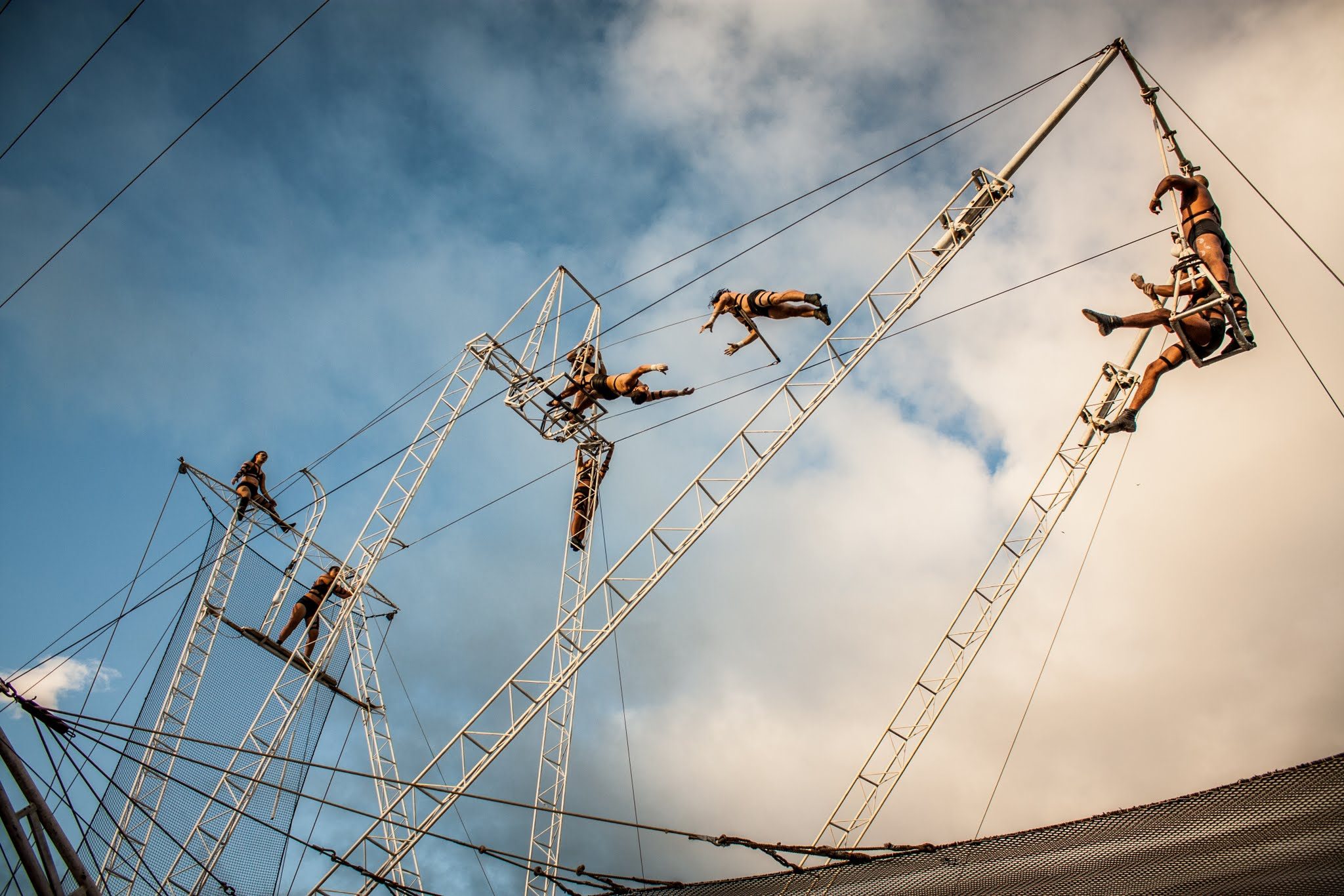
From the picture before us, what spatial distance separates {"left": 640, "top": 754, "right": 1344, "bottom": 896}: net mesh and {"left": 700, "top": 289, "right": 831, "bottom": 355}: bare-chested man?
7501 millimetres

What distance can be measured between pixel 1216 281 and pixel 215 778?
1554 cm

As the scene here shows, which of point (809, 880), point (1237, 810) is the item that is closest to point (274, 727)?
point (809, 880)

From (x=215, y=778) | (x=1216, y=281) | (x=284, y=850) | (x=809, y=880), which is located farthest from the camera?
(x=215, y=778)

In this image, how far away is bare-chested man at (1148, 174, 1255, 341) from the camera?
11.6 m

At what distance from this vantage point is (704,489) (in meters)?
13.5

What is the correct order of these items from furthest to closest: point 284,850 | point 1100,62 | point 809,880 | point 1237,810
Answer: point 1100,62 → point 284,850 → point 809,880 → point 1237,810

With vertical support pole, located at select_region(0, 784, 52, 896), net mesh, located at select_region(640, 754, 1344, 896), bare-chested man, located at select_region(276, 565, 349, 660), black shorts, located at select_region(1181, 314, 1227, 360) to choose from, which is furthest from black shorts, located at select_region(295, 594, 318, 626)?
black shorts, located at select_region(1181, 314, 1227, 360)

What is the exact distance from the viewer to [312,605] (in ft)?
53.3

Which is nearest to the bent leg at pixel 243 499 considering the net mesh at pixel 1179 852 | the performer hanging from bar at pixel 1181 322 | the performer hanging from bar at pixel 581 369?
the performer hanging from bar at pixel 581 369

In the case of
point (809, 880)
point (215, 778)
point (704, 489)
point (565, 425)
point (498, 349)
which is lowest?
point (809, 880)

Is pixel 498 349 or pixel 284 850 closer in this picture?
pixel 284 850

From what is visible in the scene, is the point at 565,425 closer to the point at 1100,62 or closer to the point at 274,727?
the point at 274,727

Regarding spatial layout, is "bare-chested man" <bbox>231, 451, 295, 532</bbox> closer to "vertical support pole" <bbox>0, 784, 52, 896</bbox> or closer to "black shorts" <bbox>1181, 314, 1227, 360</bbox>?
"vertical support pole" <bbox>0, 784, 52, 896</bbox>

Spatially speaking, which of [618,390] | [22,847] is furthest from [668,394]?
[22,847]
